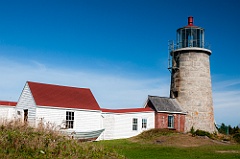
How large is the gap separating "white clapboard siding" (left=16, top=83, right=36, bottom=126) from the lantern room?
16098 millimetres

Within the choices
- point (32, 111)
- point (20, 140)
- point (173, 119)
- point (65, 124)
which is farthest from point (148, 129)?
point (20, 140)

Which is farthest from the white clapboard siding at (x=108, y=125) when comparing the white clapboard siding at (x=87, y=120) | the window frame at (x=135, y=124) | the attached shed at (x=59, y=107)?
the window frame at (x=135, y=124)

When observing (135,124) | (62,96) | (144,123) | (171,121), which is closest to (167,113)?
(171,121)

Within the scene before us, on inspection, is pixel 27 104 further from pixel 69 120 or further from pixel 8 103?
pixel 69 120

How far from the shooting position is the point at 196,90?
33.6 metres

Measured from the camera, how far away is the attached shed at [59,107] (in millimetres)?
25344

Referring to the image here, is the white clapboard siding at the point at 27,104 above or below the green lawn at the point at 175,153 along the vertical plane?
above

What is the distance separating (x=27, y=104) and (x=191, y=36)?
57.9 feet

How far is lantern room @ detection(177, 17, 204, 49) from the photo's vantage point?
34294 mm

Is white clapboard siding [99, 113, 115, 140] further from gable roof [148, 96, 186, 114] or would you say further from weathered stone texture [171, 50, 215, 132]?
weathered stone texture [171, 50, 215, 132]

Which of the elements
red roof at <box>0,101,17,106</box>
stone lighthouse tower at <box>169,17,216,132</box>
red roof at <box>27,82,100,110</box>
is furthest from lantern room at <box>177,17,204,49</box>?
red roof at <box>0,101,17,106</box>

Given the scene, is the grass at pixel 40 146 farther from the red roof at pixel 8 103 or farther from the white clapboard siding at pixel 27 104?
the red roof at pixel 8 103

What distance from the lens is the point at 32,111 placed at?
25438 millimetres

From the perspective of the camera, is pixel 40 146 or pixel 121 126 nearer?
pixel 40 146
